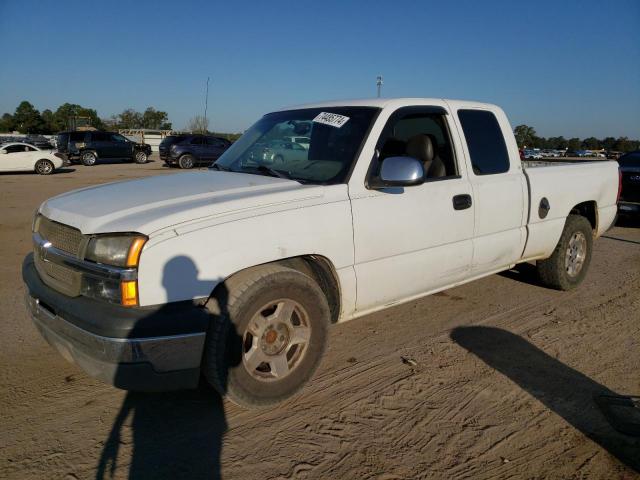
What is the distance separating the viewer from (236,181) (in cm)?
344

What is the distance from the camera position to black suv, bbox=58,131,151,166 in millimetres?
26094

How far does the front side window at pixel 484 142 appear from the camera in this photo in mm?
4199

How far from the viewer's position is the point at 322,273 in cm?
326

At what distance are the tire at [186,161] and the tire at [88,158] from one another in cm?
577

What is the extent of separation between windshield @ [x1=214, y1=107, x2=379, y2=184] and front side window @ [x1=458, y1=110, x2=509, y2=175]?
1041 millimetres

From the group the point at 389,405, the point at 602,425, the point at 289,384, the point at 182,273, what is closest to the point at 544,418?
the point at 602,425

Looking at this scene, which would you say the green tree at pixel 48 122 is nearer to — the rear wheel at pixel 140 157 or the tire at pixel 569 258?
the rear wheel at pixel 140 157

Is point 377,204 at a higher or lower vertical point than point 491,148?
lower

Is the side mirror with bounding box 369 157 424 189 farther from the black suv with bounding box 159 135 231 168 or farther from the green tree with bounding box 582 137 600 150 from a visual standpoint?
the green tree with bounding box 582 137 600 150

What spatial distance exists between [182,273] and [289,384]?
1.04 metres

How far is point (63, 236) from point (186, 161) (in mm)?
22694

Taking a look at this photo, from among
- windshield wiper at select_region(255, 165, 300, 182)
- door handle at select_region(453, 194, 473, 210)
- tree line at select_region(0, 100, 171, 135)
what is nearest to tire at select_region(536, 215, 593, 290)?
A: door handle at select_region(453, 194, 473, 210)

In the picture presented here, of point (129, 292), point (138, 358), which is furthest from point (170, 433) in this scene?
point (129, 292)

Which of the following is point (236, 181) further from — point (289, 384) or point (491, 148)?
point (491, 148)
